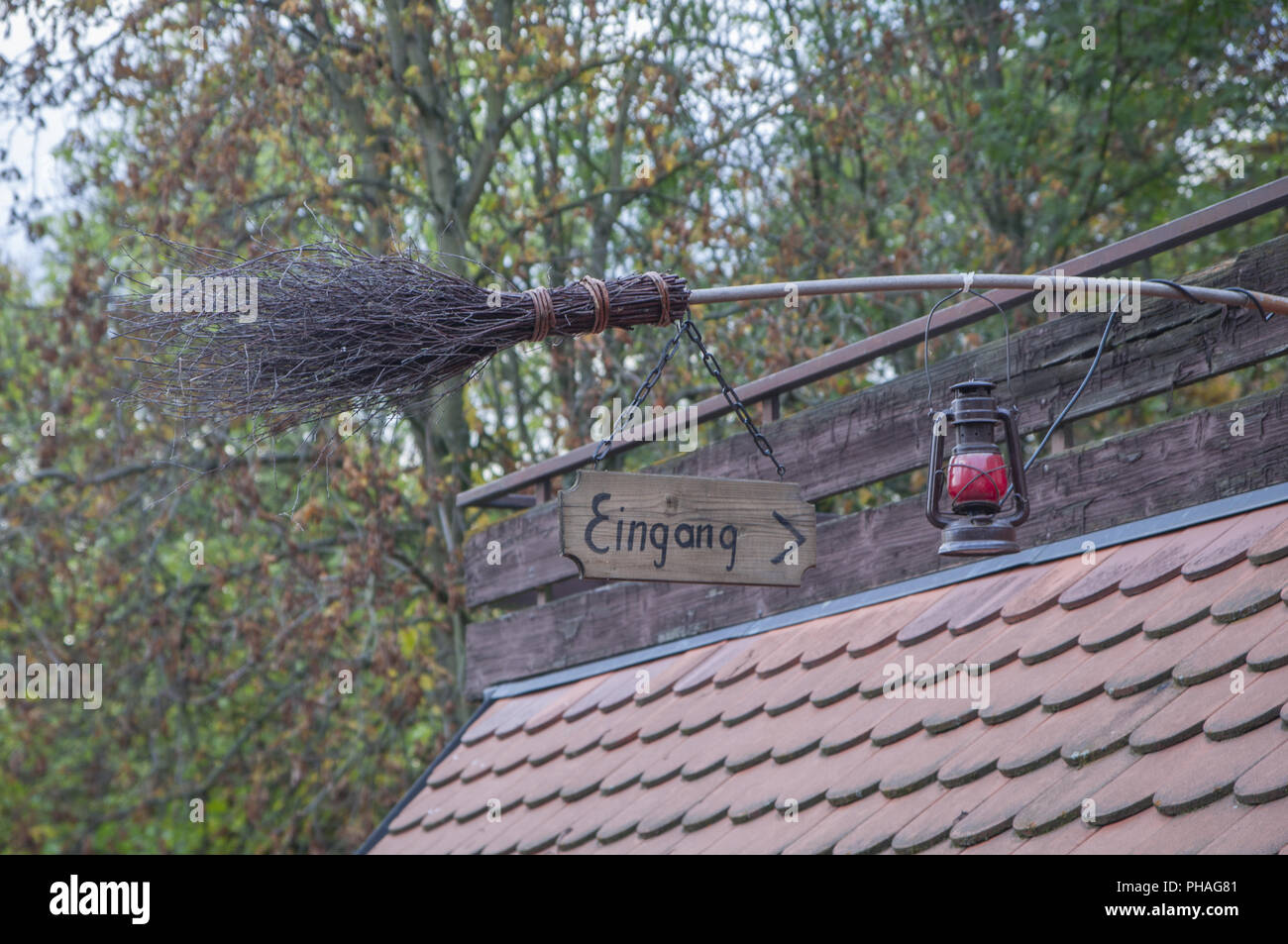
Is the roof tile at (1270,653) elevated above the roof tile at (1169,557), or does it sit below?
below

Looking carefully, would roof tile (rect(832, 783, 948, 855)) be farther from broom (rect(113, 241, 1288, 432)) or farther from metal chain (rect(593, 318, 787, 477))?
broom (rect(113, 241, 1288, 432))

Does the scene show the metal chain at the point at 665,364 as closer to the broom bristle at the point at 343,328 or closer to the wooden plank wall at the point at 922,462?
the broom bristle at the point at 343,328

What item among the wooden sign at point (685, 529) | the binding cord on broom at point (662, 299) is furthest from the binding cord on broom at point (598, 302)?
the wooden sign at point (685, 529)

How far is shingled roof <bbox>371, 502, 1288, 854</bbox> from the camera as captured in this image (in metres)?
3.36

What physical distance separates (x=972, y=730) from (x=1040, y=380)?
1147 mm

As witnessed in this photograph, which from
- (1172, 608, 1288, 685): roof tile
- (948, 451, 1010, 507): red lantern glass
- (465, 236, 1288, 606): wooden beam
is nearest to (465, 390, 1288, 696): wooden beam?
(465, 236, 1288, 606): wooden beam

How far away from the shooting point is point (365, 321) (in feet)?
10.9

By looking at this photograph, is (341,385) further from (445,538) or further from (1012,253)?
(1012,253)

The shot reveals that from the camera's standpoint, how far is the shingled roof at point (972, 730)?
132 inches

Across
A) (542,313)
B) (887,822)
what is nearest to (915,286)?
(542,313)

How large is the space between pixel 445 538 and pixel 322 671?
4.78 ft

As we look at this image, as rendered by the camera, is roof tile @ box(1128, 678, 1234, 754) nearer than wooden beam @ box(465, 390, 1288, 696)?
Yes

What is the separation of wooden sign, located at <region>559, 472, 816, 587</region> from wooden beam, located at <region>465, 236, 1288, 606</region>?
3.58 feet

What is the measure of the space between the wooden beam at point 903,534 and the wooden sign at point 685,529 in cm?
103
